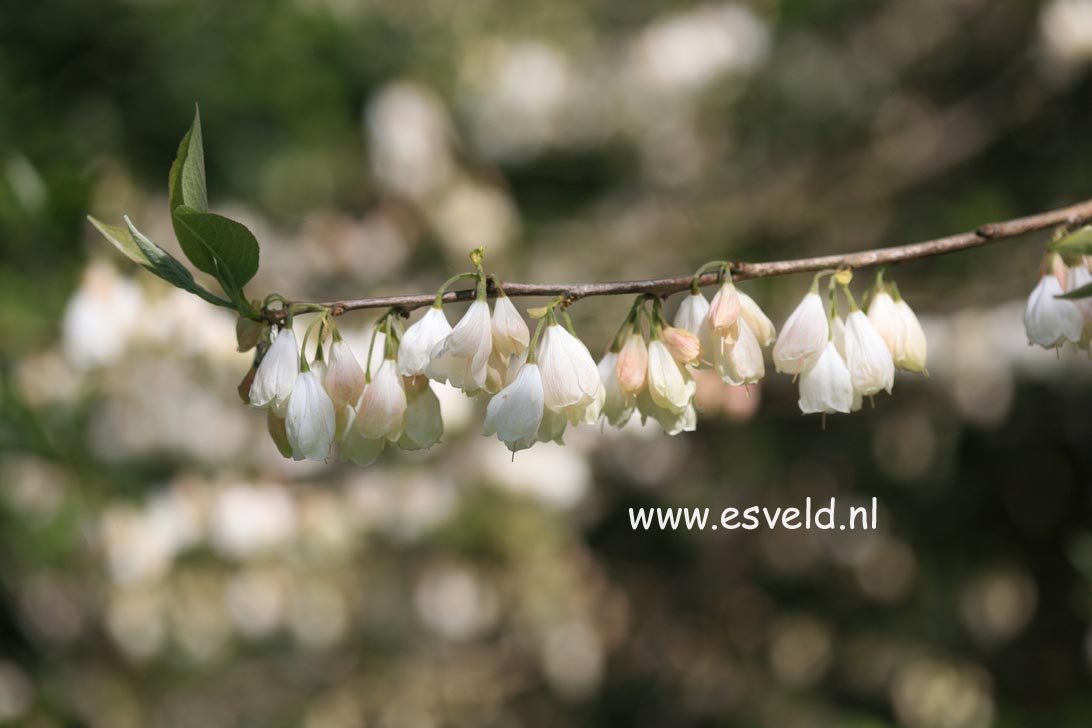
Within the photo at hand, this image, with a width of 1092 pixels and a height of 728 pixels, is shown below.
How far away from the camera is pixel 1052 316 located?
0.94 m

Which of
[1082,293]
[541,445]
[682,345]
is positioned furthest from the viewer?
[541,445]

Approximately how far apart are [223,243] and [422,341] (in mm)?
211

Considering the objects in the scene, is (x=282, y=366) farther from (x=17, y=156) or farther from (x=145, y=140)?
(x=145, y=140)

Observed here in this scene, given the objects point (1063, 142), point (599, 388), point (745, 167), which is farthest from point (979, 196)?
point (599, 388)

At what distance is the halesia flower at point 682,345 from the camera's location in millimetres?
955

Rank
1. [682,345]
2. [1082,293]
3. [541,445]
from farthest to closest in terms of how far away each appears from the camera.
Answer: [541,445] → [682,345] → [1082,293]

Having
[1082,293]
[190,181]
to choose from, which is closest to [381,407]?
[190,181]

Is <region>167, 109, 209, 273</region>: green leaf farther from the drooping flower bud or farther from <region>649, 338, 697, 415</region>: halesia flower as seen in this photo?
the drooping flower bud

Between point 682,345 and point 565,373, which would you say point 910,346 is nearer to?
point 682,345

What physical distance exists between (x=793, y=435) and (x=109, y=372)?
8.14 feet

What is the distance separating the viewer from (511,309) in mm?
953

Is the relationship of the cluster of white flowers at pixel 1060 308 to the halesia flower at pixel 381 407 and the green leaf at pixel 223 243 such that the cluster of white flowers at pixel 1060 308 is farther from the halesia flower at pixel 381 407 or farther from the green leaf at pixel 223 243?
the green leaf at pixel 223 243

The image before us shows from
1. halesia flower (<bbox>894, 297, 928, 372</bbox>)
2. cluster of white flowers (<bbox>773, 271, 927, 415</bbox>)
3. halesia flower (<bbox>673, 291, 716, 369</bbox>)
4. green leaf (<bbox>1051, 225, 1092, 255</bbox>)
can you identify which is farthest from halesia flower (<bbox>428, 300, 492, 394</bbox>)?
green leaf (<bbox>1051, 225, 1092, 255</bbox>)

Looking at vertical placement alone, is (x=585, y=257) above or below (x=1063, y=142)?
below
